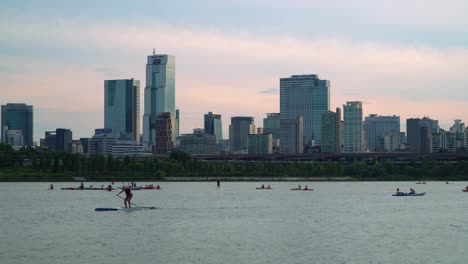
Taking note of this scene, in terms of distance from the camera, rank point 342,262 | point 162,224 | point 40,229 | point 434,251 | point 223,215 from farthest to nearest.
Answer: point 223,215
point 162,224
point 40,229
point 434,251
point 342,262

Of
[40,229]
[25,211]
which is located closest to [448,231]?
[40,229]

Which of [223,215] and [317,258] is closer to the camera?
[317,258]

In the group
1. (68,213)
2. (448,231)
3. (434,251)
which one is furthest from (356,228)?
(68,213)

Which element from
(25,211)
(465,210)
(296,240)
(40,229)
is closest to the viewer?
(296,240)

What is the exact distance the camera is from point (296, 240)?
64750mm

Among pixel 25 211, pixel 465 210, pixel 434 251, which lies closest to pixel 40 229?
pixel 25 211

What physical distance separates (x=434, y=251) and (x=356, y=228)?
56.3ft

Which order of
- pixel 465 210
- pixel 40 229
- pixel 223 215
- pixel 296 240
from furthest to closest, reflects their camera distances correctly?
pixel 465 210 → pixel 223 215 → pixel 40 229 → pixel 296 240

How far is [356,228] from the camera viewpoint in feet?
248

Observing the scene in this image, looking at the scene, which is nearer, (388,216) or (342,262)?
(342,262)

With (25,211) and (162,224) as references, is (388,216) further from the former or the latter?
(25,211)

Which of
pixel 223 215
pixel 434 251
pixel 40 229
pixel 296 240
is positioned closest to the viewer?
pixel 434 251

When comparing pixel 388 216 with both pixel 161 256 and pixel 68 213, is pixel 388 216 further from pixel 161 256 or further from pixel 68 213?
pixel 161 256

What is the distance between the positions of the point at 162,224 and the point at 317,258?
84.4 feet
